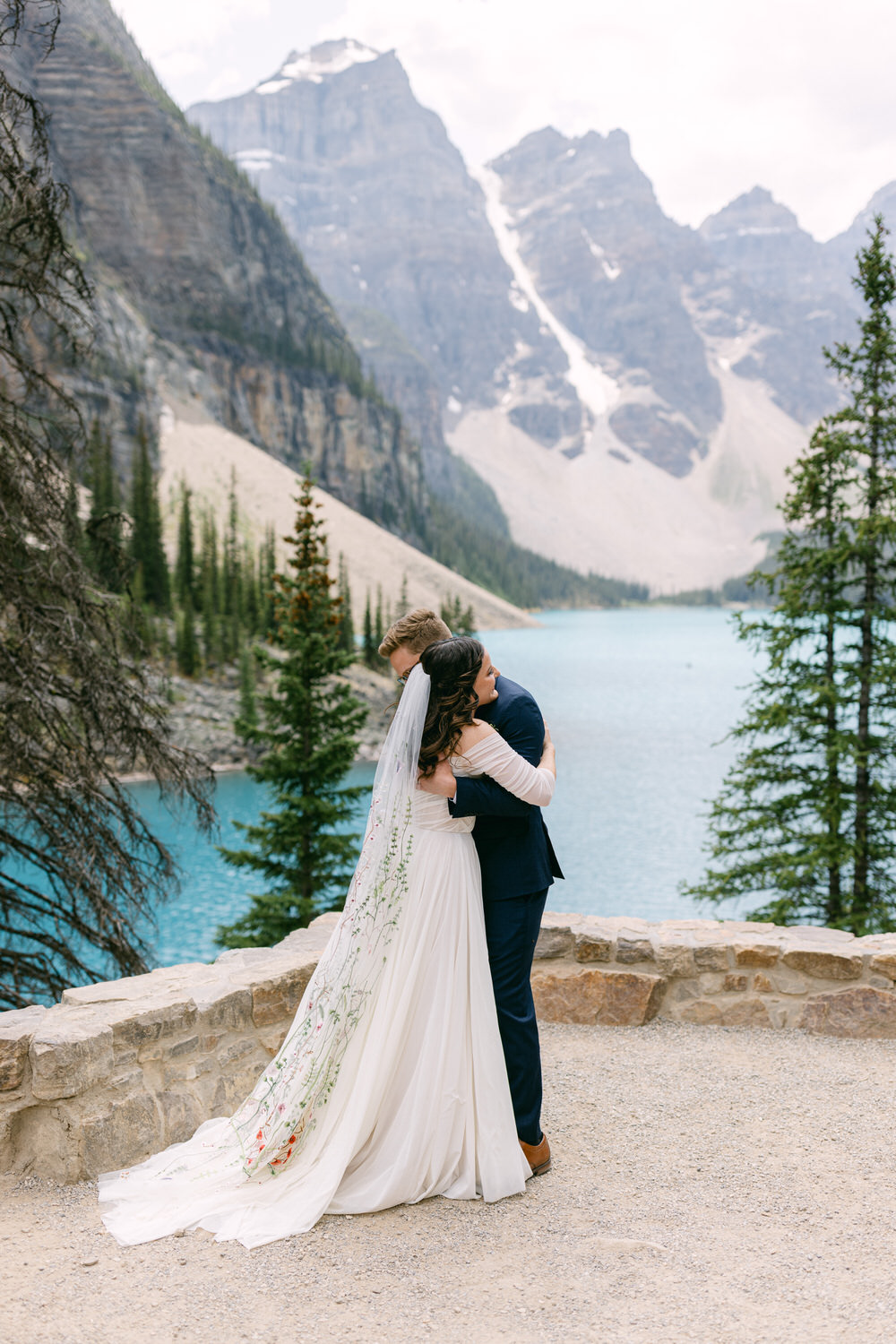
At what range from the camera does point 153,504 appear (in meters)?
52.2

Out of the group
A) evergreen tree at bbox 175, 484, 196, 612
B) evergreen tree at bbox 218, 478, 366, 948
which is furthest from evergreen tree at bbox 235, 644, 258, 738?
evergreen tree at bbox 218, 478, 366, 948

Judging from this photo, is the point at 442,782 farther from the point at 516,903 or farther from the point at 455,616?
the point at 455,616

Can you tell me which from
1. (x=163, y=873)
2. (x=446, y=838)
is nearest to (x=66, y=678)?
(x=163, y=873)

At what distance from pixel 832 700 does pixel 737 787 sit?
6.83 feet

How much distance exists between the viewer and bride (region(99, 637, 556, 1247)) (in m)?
3.36

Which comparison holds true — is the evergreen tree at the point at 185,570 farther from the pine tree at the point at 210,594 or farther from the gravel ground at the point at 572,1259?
the gravel ground at the point at 572,1259

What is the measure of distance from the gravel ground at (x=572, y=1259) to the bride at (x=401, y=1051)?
143mm

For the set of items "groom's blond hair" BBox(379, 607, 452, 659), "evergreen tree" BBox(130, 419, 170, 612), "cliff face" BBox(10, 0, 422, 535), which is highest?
"cliff face" BBox(10, 0, 422, 535)

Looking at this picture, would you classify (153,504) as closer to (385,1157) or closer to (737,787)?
(737,787)

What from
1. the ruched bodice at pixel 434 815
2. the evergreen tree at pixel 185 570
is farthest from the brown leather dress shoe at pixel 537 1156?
the evergreen tree at pixel 185 570

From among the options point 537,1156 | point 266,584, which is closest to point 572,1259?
point 537,1156

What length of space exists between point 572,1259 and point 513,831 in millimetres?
1434

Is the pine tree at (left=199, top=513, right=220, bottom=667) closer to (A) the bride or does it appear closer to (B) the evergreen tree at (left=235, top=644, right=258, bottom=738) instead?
(B) the evergreen tree at (left=235, top=644, right=258, bottom=738)

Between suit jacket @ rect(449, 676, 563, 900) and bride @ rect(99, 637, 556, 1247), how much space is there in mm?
70
